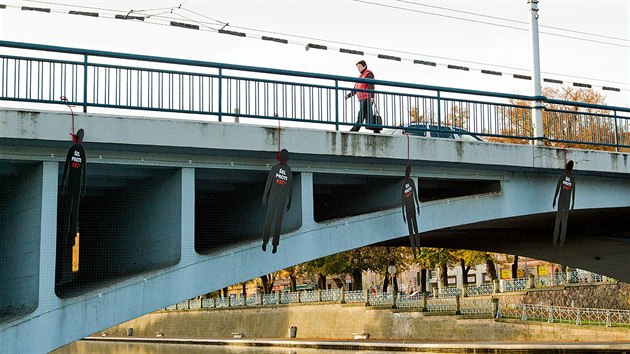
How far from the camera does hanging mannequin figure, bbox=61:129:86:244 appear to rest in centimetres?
1313

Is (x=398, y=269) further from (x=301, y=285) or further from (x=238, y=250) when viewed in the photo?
(x=238, y=250)

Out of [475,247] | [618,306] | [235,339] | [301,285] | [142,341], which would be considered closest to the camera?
[475,247]

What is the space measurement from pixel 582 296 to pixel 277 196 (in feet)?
131

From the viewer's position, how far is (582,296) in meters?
51.5

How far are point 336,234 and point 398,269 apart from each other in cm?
5114

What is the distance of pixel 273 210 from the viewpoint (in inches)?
582

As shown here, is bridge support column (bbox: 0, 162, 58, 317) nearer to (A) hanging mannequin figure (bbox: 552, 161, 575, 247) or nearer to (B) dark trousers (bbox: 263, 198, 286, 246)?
(B) dark trousers (bbox: 263, 198, 286, 246)

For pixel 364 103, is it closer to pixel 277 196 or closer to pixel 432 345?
pixel 277 196

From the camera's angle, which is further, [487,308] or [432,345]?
[487,308]

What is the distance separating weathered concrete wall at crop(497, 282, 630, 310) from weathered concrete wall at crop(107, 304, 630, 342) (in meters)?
6.15

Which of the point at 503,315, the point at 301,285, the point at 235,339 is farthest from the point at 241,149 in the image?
the point at 301,285

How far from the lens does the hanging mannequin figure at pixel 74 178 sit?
517 inches

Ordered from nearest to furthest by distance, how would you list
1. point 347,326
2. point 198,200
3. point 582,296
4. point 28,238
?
point 28,238 < point 198,200 < point 582,296 < point 347,326

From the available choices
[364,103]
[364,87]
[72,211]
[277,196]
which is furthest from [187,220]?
[364,87]
